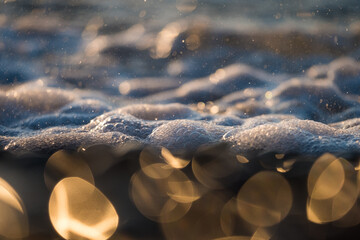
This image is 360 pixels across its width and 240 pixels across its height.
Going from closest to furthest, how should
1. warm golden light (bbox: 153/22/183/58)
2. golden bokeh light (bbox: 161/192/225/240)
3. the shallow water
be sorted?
golden bokeh light (bbox: 161/192/225/240), the shallow water, warm golden light (bbox: 153/22/183/58)

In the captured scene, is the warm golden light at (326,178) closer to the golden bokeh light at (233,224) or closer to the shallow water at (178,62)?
the golden bokeh light at (233,224)

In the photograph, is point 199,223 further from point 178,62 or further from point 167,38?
point 167,38

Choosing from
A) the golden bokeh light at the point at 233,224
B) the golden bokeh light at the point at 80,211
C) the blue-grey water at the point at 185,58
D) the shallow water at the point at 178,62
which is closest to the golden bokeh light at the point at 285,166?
the golden bokeh light at the point at 233,224

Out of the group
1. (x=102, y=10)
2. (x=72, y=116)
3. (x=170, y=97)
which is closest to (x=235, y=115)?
(x=170, y=97)

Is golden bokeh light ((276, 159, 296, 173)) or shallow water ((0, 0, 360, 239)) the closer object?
golden bokeh light ((276, 159, 296, 173))

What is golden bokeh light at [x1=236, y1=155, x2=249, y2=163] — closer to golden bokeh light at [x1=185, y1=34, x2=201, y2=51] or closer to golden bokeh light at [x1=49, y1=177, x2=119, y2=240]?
golden bokeh light at [x1=49, y1=177, x2=119, y2=240]

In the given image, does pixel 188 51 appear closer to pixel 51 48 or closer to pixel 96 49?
pixel 96 49

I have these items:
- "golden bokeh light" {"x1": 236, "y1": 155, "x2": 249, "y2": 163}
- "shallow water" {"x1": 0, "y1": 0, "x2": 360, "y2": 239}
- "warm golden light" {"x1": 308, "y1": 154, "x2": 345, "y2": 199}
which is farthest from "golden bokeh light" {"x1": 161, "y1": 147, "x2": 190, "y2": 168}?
"shallow water" {"x1": 0, "y1": 0, "x2": 360, "y2": 239}
